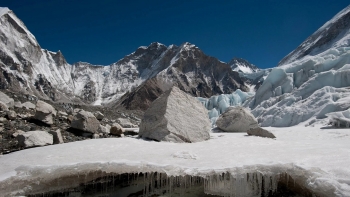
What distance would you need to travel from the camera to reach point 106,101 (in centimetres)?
15888

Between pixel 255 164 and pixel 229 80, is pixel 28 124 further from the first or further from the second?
pixel 229 80

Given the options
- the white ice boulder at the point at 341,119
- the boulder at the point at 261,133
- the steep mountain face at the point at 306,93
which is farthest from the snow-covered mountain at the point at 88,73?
the boulder at the point at 261,133

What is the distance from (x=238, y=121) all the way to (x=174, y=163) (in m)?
8.10

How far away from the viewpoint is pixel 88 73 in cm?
19500

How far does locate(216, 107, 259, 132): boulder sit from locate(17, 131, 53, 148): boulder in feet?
28.7

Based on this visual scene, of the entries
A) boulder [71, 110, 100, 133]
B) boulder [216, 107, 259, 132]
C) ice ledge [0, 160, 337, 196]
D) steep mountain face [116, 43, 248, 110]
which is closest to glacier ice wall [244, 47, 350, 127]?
boulder [216, 107, 259, 132]

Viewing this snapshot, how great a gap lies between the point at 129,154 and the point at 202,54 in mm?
154931

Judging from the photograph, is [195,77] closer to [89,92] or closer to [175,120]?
[89,92]

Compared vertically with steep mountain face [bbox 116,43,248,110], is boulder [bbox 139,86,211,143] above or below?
below

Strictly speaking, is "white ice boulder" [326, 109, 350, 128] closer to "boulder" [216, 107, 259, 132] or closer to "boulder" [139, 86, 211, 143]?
"boulder" [216, 107, 259, 132]

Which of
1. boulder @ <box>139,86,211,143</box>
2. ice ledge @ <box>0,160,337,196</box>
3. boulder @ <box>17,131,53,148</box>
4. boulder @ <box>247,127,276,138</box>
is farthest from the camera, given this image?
boulder @ <box>247,127,276,138</box>

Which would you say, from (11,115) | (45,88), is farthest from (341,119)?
(45,88)

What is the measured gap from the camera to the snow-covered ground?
208 inches

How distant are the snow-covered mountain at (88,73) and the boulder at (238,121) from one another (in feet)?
364
